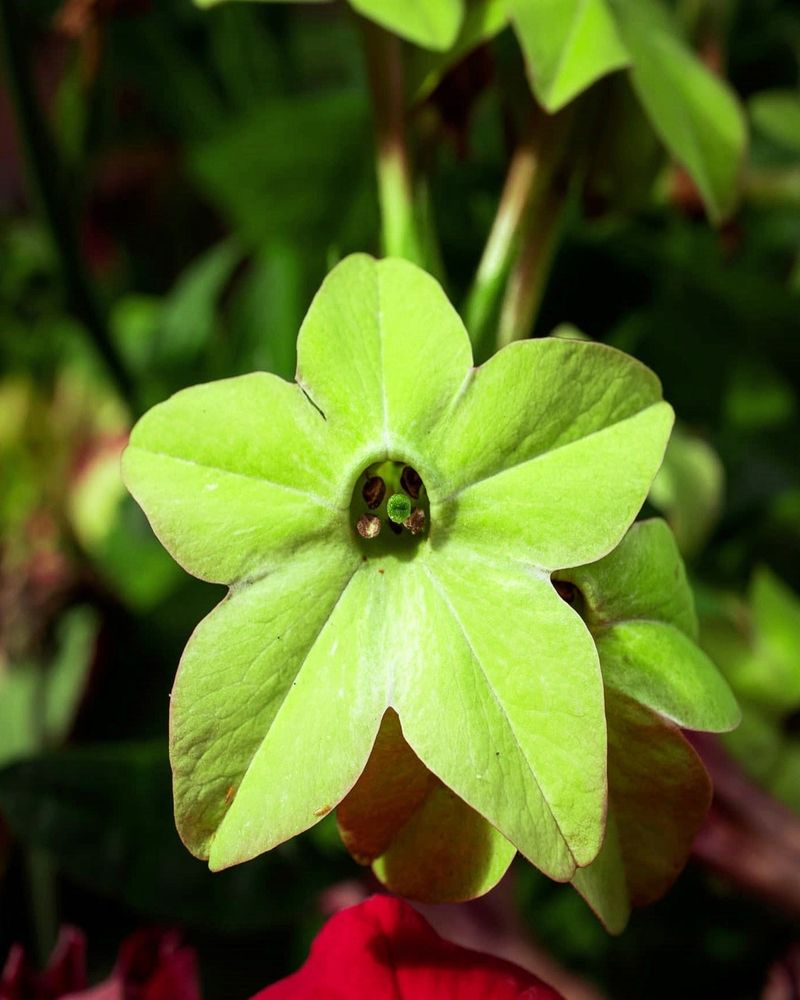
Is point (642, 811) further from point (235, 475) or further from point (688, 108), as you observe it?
point (688, 108)

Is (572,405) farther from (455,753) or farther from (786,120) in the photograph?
(786,120)

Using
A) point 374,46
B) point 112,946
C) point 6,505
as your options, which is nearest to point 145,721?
point 112,946

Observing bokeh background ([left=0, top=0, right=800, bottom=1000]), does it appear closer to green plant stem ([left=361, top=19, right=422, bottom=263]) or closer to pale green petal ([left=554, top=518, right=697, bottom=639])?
green plant stem ([left=361, top=19, right=422, bottom=263])

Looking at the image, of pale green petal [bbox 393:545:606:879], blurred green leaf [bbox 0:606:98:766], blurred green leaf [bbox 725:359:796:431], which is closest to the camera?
pale green petal [bbox 393:545:606:879]

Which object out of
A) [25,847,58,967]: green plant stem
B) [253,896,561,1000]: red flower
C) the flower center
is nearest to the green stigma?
the flower center

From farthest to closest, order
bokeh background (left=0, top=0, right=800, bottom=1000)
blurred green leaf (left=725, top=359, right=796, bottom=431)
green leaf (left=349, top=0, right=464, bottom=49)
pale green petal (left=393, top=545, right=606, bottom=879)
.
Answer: blurred green leaf (left=725, top=359, right=796, bottom=431) < bokeh background (left=0, top=0, right=800, bottom=1000) < green leaf (left=349, top=0, right=464, bottom=49) < pale green petal (left=393, top=545, right=606, bottom=879)

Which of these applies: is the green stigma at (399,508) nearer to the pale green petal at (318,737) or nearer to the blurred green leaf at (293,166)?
the pale green petal at (318,737)

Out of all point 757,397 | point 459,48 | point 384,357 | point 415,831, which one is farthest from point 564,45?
point 757,397
